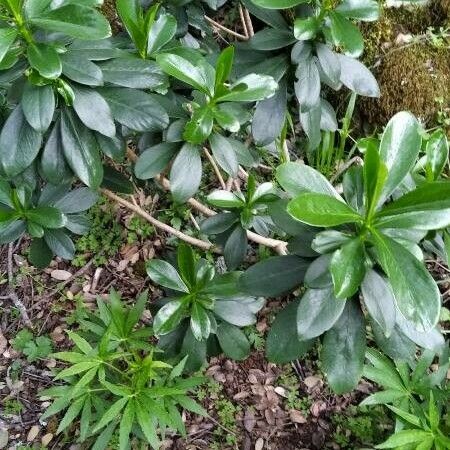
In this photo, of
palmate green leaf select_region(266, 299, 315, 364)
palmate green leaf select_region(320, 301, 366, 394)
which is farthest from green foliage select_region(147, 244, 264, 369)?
palmate green leaf select_region(320, 301, 366, 394)

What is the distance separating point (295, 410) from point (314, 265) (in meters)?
1.34

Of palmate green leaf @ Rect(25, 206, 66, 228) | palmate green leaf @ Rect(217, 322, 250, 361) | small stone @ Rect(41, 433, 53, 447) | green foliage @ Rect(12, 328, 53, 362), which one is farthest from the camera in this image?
green foliage @ Rect(12, 328, 53, 362)

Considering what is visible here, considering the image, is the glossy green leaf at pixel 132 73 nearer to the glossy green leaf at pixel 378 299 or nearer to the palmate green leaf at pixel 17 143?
the palmate green leaf at pixel 17 143

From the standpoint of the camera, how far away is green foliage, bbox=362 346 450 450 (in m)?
1.61

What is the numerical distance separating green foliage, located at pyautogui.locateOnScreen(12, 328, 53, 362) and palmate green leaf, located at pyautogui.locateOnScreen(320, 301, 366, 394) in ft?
4.85

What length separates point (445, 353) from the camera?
1755mm

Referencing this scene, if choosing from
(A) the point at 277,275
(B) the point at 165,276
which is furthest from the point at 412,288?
(B) the point at 165,276

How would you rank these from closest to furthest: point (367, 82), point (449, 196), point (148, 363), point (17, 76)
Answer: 1. point (449, 196)
2. point (17, 76)
3. point (367, 82)
4. point (148, 363)

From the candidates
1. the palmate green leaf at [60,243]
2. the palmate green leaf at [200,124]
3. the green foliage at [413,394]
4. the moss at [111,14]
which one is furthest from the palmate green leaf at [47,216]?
the moss at [111,14]

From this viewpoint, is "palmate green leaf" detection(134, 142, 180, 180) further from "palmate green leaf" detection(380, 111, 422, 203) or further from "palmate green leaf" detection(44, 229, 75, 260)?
"palmate green leaf" detection(380, 111, 422, 203)

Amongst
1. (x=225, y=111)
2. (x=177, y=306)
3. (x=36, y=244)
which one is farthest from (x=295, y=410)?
(x=225, y=111)

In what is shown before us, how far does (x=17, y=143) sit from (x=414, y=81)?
6.15ft

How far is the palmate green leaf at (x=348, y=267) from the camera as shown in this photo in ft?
3.19

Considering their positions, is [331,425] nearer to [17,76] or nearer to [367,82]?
[367,82]
